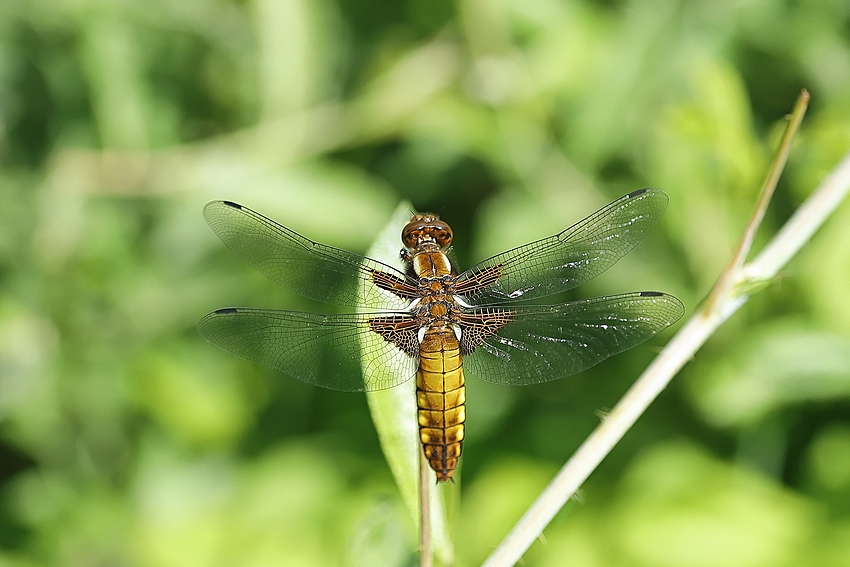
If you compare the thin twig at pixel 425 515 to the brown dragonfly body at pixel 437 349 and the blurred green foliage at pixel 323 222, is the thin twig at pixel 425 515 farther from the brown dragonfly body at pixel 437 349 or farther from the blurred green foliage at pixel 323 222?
the blurred green foliage at pixel 323 222

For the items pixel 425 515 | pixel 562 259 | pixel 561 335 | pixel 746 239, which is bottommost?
pixel 425 515

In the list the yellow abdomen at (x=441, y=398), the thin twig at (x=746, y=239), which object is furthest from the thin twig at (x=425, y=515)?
the thin twig at (x=746, y=239)

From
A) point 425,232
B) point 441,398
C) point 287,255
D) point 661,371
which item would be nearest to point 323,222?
point 287,255

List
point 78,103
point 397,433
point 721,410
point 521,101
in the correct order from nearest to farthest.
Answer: point 397,433 → point 721,410 → point 521,101 → point 78,103

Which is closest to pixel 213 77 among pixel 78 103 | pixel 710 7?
pixel 78 103

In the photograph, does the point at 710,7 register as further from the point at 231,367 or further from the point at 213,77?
the point at 231,367

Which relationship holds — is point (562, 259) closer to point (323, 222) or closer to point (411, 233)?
point (411, 233)

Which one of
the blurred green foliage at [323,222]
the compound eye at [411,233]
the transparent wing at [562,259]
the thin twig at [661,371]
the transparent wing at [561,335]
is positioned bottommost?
the thin twig at [661,371]
